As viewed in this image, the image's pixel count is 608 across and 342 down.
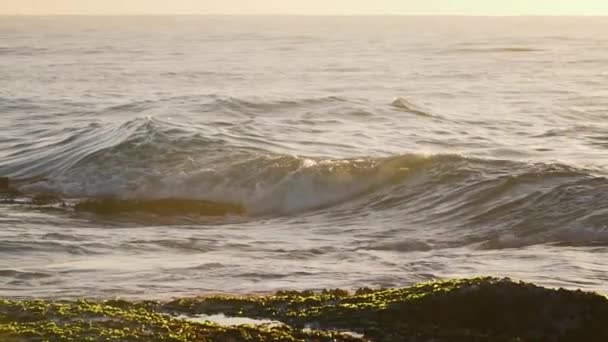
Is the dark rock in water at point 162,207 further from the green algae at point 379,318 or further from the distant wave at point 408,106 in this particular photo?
the distant wave at point 408,106

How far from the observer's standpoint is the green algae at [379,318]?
797 centimetres

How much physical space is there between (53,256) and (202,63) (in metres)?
38.7

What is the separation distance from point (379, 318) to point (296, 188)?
30.1ft

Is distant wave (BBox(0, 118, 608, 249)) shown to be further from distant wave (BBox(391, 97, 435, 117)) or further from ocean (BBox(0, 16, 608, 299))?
distant wave (BBox(391, 97, 435, 117))

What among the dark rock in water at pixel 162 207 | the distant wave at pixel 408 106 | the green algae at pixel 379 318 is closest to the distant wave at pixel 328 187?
the dark rock in water at pixel 162 207

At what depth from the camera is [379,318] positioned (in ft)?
27.4

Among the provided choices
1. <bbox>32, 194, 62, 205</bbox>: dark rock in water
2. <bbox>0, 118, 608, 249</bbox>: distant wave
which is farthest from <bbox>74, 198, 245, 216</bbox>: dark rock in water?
<bbox>32, 194, 62, 205</bbox>: dark rock in water

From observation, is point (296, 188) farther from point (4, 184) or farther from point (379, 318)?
point (379, 318)

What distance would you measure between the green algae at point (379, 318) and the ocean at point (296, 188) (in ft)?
4.62

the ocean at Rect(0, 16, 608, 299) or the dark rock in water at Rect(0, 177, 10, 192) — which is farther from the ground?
the ocean at Rect(0, 16, 608, 299)

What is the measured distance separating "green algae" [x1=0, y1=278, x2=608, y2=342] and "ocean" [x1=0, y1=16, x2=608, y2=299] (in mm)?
1409

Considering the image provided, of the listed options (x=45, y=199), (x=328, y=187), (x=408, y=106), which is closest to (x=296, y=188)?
(x=328, y=187)

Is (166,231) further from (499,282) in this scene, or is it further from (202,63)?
(202,63)

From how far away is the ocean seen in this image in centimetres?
1158
